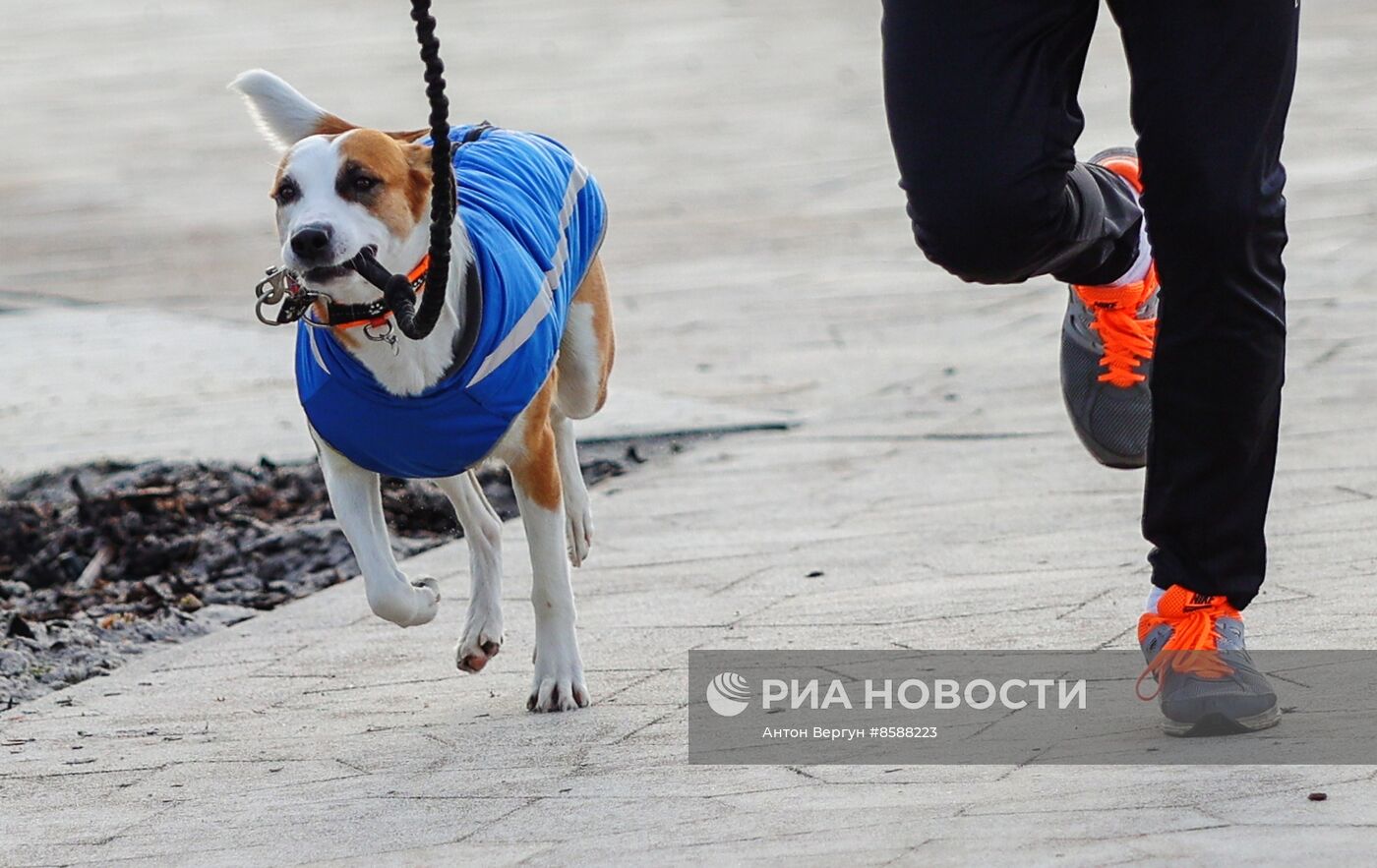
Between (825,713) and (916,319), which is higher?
(825,713)

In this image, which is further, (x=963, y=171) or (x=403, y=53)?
(x=403, y=53)

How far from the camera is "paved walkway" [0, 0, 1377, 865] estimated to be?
2.97 metres

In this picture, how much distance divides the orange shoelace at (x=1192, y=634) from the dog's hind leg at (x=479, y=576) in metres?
1.46

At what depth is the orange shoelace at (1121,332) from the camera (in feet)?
12.4

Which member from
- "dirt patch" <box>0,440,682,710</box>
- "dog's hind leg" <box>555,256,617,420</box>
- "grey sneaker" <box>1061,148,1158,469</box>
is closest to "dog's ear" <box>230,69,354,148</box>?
"dog's hind leg" <box>555,256,617,420</box>

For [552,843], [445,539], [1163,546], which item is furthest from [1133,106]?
[445,539]

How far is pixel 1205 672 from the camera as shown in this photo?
3168 mm

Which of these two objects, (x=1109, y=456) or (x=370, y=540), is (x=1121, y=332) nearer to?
(x=1109, y=456)

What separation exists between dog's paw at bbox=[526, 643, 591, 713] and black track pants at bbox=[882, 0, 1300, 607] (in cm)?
118

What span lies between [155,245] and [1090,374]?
7.56 metres

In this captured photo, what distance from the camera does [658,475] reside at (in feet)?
19.8

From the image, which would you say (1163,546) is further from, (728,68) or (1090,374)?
(728,68)

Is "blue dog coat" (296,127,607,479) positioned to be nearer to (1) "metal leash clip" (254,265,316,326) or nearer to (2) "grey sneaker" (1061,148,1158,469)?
(1) "metal leash clip" (254,265,316,326)

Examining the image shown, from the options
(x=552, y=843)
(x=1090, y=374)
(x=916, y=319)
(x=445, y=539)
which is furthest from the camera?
(x=916, y=319)
